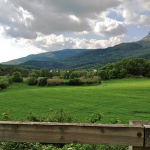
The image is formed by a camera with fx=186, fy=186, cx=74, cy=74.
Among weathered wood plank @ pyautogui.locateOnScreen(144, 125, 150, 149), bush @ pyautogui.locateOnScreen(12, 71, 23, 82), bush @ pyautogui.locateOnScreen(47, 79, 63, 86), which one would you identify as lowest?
bush @ pyautogui.locateOnScreen(47, 79, 63, 86)

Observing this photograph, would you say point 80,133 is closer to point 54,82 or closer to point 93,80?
point 93,80

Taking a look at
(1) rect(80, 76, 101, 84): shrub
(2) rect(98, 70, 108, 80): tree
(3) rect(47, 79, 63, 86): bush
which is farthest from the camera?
(3) rect(47, 79, 63, 86): bush

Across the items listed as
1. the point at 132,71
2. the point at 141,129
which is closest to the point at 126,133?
the point at 141,129

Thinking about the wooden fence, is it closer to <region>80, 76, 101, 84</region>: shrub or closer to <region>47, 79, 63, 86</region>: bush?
<region>80, 76, 101, 84</region>: shrub

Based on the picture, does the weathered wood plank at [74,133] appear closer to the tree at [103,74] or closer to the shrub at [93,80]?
the shrub at [93,80]

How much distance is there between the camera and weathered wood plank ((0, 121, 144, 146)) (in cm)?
286

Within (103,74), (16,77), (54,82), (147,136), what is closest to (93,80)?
(103,74)

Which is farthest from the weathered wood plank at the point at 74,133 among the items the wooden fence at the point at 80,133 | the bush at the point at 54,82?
the bush at the point at 54,82

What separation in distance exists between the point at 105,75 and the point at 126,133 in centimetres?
9016

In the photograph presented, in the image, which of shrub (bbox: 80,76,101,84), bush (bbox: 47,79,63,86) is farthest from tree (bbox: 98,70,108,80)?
bush (bbox: 47,79,63,86)

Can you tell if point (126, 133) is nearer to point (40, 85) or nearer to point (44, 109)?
point (44, 109)

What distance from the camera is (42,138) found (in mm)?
2941

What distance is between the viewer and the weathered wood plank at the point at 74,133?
2857 mm

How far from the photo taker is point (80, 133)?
2896 mm
